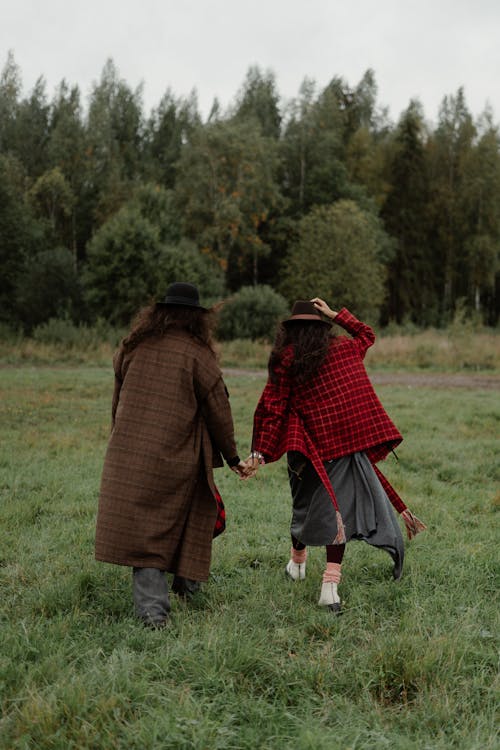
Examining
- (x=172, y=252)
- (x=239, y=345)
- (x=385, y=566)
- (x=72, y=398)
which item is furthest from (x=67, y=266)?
(x=385, y=566)

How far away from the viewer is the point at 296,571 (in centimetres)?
491

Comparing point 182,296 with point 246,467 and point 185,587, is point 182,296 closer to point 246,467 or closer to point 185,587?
point 246,467

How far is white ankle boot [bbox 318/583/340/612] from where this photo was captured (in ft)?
14.2

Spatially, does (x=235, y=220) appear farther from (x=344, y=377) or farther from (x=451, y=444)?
(x=344, y=377)

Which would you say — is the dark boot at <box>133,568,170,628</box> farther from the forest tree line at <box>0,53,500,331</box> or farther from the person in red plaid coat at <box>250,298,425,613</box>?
the forest tree line at <box>0,53,500,331</box>

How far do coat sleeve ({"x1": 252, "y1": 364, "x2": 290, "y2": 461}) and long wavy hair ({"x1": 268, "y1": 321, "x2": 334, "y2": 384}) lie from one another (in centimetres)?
A: 5

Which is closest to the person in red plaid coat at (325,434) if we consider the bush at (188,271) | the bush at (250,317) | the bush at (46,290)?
the bush at (250,317)

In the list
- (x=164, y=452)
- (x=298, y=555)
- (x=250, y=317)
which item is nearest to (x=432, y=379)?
(x=250, y=317)

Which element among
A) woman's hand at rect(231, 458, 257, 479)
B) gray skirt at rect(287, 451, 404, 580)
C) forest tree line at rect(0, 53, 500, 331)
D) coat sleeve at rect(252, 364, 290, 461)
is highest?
forest tree line at rect(0, 53, 500, 331)

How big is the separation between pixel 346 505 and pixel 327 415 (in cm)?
59

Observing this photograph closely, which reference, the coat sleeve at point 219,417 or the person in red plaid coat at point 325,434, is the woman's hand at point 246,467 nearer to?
the person in red plaid coat at point 325,434

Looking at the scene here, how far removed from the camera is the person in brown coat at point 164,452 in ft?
13.7

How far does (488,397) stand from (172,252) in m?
20.6

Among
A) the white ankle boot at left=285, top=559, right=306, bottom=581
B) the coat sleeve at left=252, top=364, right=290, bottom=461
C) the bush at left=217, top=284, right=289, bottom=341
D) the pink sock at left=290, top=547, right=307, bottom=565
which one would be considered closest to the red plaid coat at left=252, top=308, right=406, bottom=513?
the coat sleeve at left=252, top=364, right=290, bottom=461
